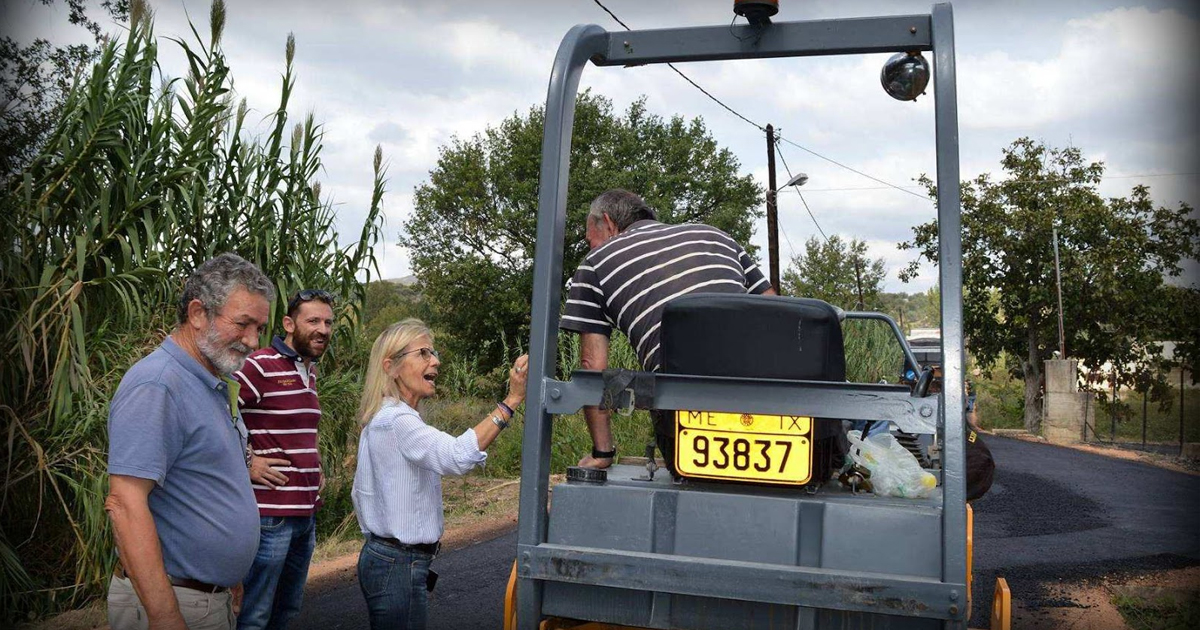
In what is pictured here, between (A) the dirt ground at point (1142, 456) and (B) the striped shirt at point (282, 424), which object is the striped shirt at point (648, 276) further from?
(A) the dirt ground at point (1142, 456)

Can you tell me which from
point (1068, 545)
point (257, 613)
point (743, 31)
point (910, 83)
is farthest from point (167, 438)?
point (1068, 545)

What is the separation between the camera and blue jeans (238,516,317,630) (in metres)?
4.19

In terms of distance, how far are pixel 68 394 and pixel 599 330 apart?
3.25m

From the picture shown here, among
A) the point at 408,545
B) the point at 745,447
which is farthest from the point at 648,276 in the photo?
the point at 408,545

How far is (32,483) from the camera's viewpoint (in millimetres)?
5883

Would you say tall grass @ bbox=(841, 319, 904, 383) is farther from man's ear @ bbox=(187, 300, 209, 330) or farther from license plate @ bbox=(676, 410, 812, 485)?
man's ear @ bbox=(187, 300, 209, 330)

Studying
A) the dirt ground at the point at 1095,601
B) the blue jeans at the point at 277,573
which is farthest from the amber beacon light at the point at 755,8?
the dirt ground at the point at 1095,601

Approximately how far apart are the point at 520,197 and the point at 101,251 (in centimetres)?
3631

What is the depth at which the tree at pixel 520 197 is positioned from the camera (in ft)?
133

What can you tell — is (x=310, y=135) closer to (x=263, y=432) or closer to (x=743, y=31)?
(x=263, y=432)

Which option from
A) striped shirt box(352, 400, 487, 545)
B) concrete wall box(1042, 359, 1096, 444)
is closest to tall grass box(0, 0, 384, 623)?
striped shirt box(352, 400, 487, 545)

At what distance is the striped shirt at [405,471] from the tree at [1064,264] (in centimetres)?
2539

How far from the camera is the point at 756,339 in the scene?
10.6 feet

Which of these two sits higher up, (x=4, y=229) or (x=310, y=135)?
(x=310, y=135)
